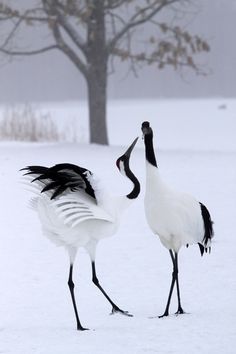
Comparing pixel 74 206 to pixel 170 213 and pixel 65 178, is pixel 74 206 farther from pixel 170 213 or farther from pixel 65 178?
pixel 170 213

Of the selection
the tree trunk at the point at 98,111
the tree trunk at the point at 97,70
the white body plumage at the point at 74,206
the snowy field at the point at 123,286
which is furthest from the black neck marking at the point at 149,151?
the tree trunk at the point at 98,111

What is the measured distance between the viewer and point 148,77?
4857 inches

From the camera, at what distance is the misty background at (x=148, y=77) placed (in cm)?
11206

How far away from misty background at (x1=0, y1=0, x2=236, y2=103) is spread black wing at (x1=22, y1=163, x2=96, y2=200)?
99.5 metres

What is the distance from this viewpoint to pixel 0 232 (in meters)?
10.6

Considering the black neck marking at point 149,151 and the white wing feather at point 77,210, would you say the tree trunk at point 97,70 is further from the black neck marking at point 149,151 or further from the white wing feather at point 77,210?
the white wing feather at point 77,210

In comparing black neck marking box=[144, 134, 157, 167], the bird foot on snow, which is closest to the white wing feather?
black neck marking box=[144, 134, 157, 167]

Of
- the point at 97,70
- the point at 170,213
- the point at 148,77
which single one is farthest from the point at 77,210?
the point at 148,77

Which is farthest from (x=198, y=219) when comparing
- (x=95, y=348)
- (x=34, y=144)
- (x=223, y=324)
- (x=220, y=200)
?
(x=34, y=144)

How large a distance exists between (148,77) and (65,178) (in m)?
118

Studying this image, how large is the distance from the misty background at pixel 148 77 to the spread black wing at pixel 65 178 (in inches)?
3918

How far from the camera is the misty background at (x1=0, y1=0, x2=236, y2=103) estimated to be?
112062 mm

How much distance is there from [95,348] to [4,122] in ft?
54.5

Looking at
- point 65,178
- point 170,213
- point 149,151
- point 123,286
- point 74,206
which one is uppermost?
point 149,151
